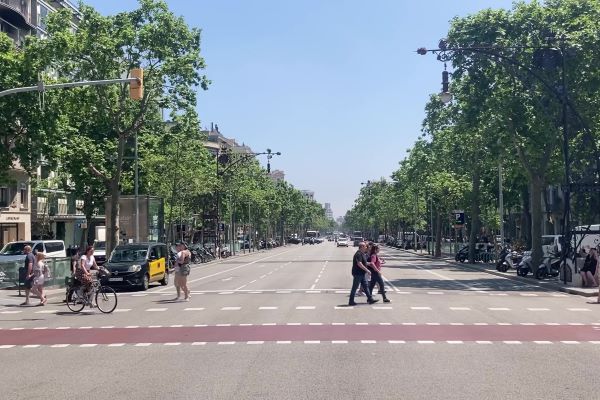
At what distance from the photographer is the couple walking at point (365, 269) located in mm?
18609

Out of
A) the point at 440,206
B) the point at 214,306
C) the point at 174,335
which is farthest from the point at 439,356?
the point at 440,206

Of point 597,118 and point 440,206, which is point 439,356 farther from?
point 440,206

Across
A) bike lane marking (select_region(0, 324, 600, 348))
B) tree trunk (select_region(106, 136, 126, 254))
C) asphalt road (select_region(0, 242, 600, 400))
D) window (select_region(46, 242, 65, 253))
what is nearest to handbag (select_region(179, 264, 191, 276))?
asphalt road (select_region(0, 242, 600, 400))

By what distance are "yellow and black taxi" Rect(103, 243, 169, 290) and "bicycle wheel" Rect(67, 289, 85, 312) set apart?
6.26 meters

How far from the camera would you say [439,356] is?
10.5 metres

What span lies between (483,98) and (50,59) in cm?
1934

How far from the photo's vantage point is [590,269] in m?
24.8

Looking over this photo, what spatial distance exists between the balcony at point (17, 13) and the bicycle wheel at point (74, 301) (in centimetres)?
3556

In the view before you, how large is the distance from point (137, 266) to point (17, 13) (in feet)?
102

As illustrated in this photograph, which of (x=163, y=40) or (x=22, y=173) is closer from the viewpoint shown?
(x=163, y=40)

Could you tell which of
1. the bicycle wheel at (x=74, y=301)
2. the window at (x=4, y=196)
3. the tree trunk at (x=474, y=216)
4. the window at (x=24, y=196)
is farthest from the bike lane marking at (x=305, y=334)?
the window at (x=24, y=196)

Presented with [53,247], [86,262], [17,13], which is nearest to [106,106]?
[53,247]

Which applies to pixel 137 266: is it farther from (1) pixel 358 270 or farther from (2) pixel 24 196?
(2) pixel 24 196

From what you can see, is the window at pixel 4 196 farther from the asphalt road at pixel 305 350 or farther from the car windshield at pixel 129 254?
the asphalt road at pixel 305 350
